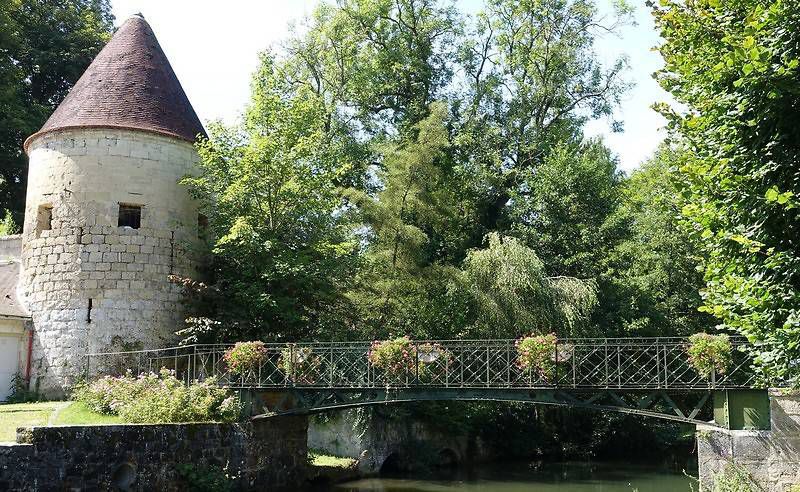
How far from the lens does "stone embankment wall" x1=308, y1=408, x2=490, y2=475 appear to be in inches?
831

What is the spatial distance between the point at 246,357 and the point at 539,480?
9.69 metres

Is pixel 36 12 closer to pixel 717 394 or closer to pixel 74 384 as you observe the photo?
pixel 74 384

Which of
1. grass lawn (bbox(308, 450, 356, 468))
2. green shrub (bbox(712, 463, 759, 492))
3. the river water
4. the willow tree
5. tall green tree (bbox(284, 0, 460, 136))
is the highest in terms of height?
tall green tree (bbox(284, 0, 460, 136))

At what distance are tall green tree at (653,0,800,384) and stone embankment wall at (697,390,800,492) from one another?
12.9ft

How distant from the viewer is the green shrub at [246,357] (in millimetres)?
15914

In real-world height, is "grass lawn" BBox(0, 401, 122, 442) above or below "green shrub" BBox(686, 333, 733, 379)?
below

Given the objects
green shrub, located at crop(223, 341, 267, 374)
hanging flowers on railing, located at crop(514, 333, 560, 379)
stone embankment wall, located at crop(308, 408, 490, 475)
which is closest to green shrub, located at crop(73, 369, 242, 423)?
green shrub, located at crop(223, 341, 267, 374)

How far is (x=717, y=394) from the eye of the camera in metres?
13.3

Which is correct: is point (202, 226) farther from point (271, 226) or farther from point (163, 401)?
point (163, 401)

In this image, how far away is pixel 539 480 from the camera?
20797 mm

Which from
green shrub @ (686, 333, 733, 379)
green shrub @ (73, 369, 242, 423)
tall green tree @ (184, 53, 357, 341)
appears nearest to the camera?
green shrub @ (686, 333, 733, 379)

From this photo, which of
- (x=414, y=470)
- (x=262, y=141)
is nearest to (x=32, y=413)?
(x=262, y=141)

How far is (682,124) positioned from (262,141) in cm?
1219

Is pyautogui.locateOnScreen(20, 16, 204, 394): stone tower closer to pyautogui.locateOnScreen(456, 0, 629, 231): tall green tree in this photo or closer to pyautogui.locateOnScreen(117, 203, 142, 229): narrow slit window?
pyautogui.locateOnScreen(117, 203, 142, 229): narrow slit window
